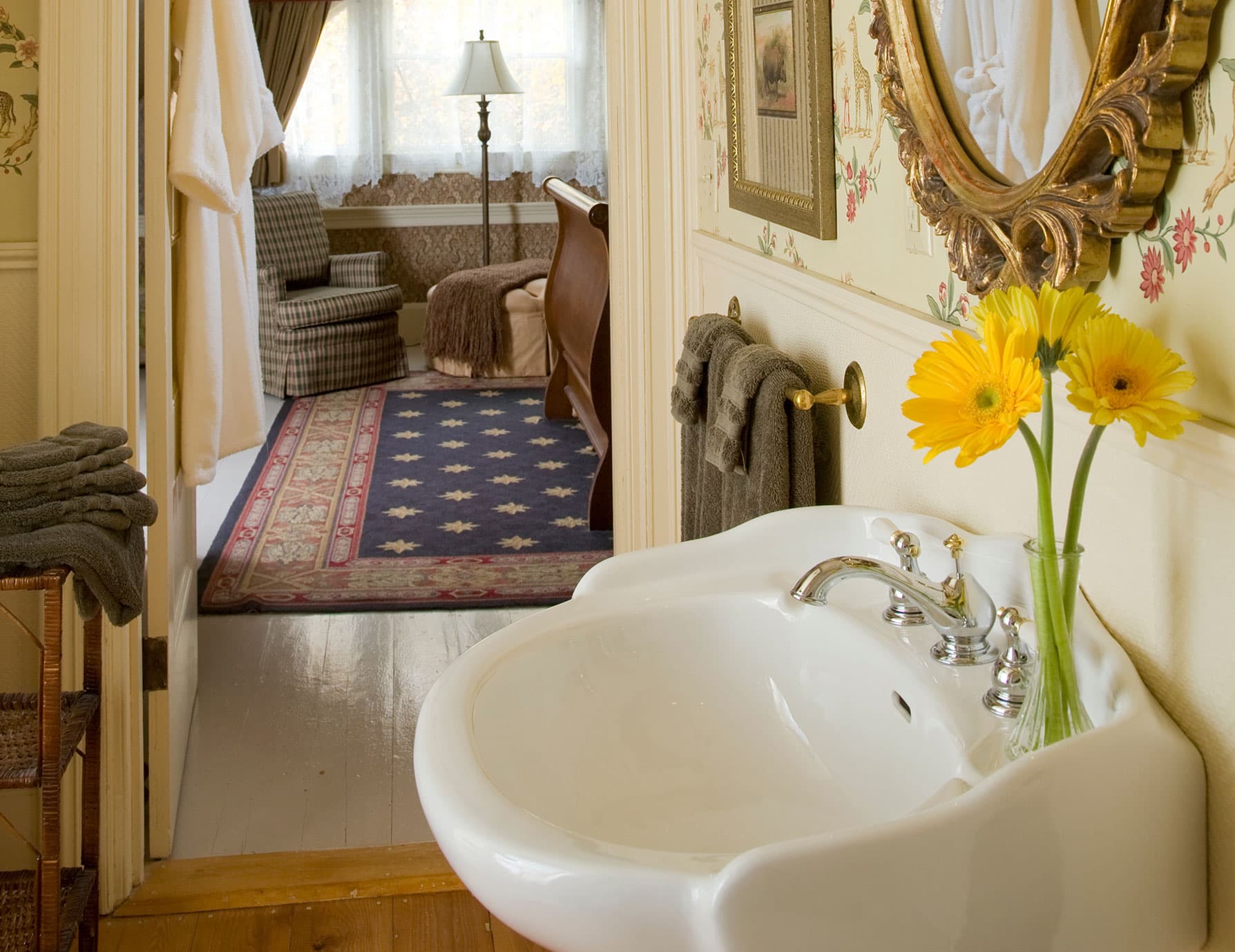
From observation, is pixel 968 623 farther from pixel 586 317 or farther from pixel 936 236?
pixel 586 317

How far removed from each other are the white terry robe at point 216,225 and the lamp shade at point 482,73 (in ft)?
13.2

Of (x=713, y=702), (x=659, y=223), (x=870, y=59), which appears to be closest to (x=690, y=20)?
(x=659, y=223)

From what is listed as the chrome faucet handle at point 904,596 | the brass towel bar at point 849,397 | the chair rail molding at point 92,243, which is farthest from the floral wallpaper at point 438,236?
the chrome faucet handle at point 904,596

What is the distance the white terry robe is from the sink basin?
1.33 meters

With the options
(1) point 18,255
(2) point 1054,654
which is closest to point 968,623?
(2) point 1054,654

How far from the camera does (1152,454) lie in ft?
2.78

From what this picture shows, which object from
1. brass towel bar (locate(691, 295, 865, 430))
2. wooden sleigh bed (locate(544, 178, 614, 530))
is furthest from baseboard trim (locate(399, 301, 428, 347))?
brass towel bar (locate(691, 295, 865, 430))

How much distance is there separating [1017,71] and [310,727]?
216 cm

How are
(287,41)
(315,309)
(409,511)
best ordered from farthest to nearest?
1. (287,41)
2. (315,309)
3. (409,511)

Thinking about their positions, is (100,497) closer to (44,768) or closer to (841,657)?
(44,768)

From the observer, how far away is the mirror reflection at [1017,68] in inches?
35.3

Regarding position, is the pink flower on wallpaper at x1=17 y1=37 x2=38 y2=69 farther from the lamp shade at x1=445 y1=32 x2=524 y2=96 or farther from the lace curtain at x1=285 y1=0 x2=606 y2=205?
the lace curtain at x1=285 y1=0 x2=606 y2=205

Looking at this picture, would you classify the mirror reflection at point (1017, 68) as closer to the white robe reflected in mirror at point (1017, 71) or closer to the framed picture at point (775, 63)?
the white robe reflected in mirror at point (1017, 71)

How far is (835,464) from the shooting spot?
Answer: 5.26ft
